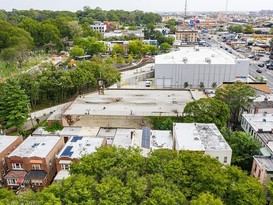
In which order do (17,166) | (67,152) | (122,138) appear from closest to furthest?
1. (17,166)
2. (67,152)
3. (122,138)

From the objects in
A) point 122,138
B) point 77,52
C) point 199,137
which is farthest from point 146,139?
point 77,52

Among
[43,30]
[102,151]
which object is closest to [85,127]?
[102,151]

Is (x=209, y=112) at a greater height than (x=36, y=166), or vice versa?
(x=209, y=112)

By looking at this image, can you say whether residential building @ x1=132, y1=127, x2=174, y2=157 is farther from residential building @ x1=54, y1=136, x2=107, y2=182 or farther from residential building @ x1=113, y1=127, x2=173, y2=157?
residential building @ x1=54, y1=136, x2=107, y2=182

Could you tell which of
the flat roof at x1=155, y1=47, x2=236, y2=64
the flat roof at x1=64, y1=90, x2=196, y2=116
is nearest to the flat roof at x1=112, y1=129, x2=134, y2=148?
the flat roof at x1=64, y1=90, x2=196, y2=116

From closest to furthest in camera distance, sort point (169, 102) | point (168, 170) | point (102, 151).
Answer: point (168, 170), point (102, 151), point (169, 102)

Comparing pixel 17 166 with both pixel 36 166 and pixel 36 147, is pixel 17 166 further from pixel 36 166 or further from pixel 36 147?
pixel 36 147

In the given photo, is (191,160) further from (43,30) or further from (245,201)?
(43,30)
